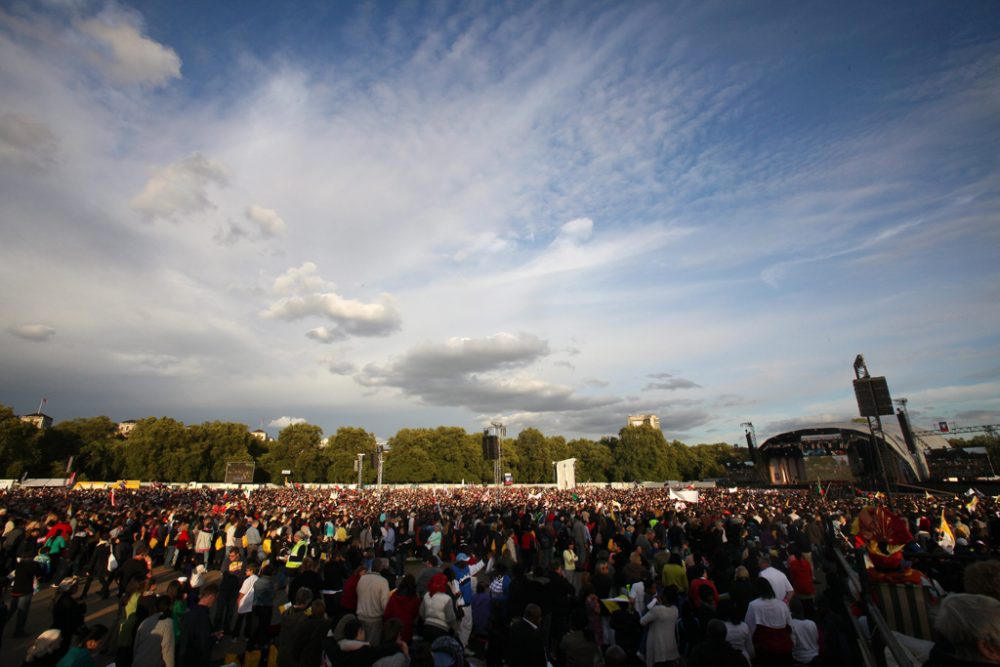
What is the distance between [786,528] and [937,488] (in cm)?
4117

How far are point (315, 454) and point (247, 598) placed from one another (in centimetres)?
8050

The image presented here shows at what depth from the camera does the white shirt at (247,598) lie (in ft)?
24.8

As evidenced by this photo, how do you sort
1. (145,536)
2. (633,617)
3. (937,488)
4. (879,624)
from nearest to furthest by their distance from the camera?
(879,624) → (633,617) → (145,536) → (937,488)

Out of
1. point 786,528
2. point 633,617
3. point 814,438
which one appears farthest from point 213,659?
point 814,438

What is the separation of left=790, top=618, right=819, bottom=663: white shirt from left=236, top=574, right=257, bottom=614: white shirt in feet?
26.7

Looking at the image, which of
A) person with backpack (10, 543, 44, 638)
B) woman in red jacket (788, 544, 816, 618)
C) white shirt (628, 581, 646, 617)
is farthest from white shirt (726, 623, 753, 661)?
person with backpack (10, 543, 44, 638)

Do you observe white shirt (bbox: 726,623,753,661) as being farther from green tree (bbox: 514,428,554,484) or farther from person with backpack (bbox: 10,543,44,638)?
green tree (bbox: 514,428,554,484)

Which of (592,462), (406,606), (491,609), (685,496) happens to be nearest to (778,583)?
(491,609)

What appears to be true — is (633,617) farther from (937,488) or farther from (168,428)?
(168,428)

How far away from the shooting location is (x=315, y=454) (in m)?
80.9

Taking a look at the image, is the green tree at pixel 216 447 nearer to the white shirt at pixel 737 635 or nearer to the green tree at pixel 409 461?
the green tree at pixel 409 461

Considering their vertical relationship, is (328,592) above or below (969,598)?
below

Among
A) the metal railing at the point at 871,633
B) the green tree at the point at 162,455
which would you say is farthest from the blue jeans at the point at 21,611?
the green tree at the point at 162,455

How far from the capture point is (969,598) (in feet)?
8.15
